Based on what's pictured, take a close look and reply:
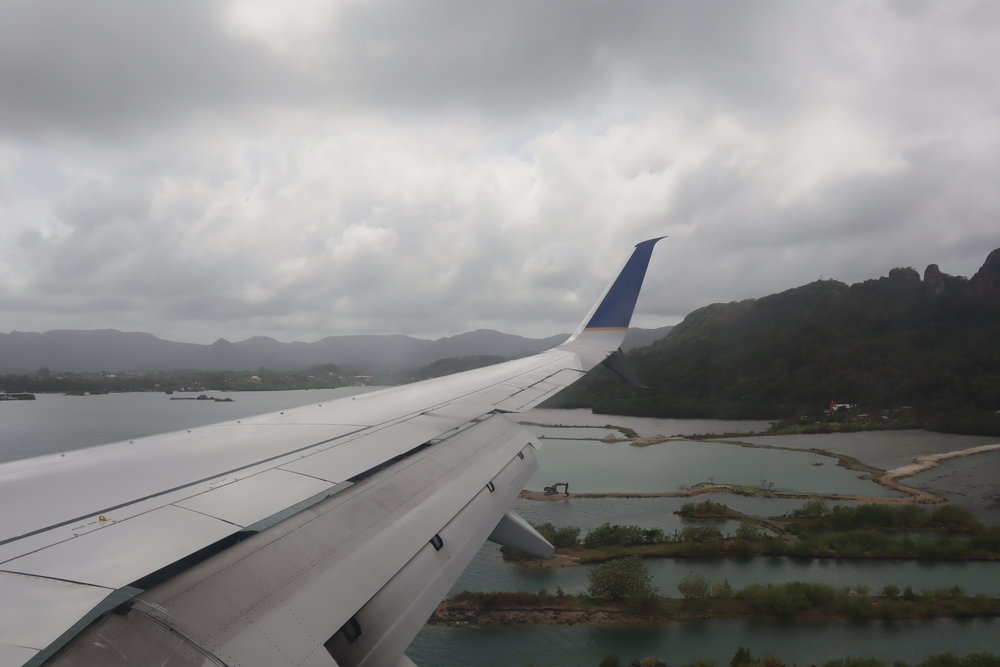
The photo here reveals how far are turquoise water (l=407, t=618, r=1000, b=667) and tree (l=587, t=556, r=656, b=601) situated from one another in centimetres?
91

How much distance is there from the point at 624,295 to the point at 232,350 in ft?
403

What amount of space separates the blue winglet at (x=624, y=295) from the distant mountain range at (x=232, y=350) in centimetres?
6226

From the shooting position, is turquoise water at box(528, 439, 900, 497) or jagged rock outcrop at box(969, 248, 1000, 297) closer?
turquoise water at box(528, 439, 900, 497)

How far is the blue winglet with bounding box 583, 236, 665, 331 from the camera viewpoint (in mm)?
6504

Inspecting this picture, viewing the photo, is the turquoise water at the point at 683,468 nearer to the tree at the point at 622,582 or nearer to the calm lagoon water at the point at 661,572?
the calm lagoon water at the point at 661,572

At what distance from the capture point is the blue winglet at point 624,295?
21.3ft

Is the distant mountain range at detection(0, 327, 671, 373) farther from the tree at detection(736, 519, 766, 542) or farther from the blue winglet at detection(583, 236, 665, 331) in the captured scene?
the blue winglet at detection(583, 236, 665, 331)

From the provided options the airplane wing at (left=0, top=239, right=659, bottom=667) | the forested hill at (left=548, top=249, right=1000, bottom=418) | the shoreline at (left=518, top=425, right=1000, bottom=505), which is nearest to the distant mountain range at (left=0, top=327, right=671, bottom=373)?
the forested hill at (left=548, top=249, right=1000, bottom=418)

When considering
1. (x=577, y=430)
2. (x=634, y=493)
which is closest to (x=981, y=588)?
(x=634, y=493)

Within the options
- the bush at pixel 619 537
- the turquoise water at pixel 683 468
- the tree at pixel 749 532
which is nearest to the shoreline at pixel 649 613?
the bush at pixel 619 537

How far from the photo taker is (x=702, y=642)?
12703 mm

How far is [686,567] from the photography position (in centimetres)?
1741

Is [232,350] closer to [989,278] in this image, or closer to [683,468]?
[683,468]

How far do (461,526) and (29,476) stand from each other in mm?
1971
